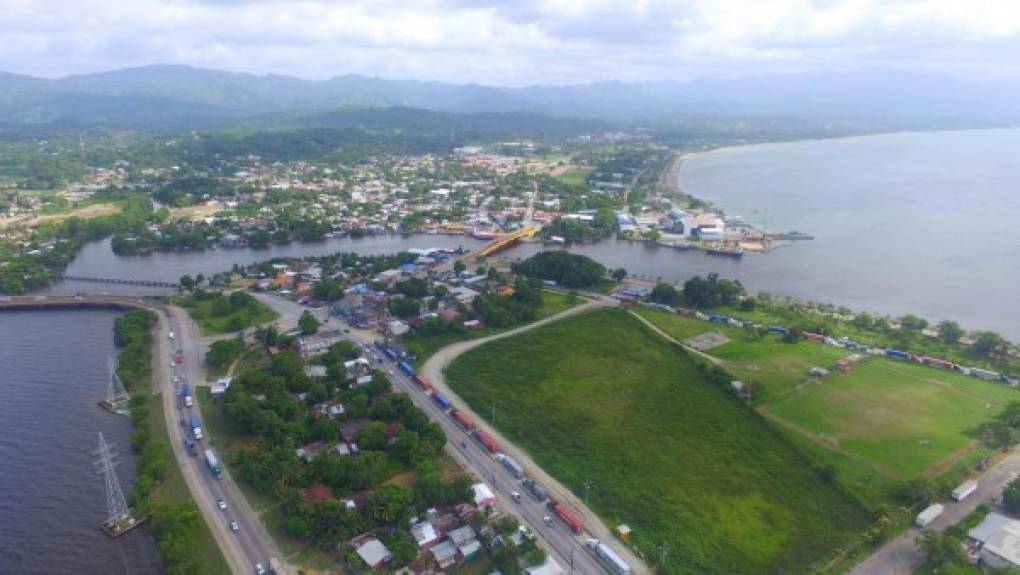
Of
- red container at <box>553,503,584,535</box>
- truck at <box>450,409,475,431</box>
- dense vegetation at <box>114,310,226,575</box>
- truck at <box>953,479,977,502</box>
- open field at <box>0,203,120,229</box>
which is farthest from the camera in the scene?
open field at <box>0,203,120,229</box>

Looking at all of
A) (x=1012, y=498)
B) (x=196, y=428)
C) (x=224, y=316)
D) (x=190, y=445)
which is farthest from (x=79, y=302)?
(x=1012, y=498)

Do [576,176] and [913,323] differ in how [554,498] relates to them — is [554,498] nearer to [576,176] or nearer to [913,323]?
[913,323]

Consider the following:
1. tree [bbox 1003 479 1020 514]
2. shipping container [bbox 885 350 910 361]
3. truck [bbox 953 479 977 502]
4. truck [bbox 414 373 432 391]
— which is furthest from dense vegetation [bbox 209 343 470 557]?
Result: shipping container [bbox 885 350 910 361]

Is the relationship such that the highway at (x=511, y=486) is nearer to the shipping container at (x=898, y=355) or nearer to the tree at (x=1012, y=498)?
the tree at (x=1012, y=498)

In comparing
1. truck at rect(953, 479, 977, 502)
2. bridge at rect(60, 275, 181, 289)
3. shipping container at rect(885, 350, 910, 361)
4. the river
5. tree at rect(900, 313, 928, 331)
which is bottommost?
bridge at rect(60, 275, 181, 289)

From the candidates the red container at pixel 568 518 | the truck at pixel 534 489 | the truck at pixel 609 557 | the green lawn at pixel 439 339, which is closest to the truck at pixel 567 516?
the red container at pixel 568 518

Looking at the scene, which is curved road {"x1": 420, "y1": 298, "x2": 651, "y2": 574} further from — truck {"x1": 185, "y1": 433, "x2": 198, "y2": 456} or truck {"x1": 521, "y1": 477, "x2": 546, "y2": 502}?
truck {"x1": 185, "y1": 433, "x2": 198, "y2": 456}
